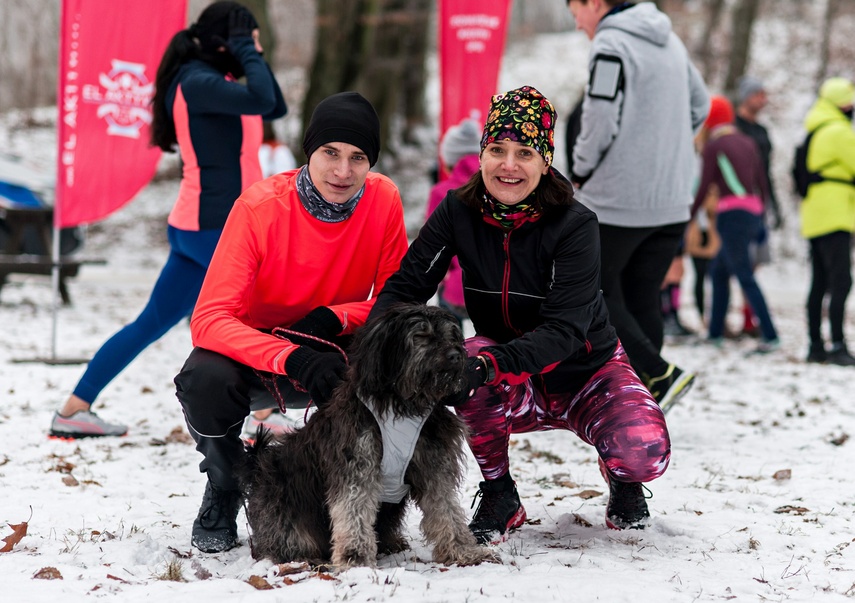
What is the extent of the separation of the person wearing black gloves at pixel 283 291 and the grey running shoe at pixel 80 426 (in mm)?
1803

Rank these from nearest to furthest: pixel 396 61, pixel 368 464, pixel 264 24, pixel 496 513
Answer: pixel 368 464, pixel 496 513, pixel 264 24, pixel 396 61

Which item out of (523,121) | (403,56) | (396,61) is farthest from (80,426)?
(403,56)

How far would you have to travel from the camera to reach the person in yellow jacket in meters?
7.73

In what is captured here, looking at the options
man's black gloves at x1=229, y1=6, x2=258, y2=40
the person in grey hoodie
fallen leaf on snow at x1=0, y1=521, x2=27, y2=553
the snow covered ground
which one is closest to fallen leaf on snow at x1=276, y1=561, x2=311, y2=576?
the snow covered ground

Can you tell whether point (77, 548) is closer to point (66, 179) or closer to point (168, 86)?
point (168, 86)

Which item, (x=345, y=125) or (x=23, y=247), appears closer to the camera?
(x=345, y=125)

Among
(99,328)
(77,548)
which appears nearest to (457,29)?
(99,328)

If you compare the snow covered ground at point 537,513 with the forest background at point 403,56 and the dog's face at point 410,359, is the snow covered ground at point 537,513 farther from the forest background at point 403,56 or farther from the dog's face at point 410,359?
the forest background at point 403,56

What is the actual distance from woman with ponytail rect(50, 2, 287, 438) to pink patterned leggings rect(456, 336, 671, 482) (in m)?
1.79

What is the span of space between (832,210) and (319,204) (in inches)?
228

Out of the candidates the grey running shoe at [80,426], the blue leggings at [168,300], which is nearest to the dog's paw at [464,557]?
the blue leggings at [168,300]

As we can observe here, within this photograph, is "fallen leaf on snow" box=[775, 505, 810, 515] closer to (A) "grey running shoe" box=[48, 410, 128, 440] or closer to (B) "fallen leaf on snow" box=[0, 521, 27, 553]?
(B) "fallen leaf on snow" box=[0, 521, 27, 553]

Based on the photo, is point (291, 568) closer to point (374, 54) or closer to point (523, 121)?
point (523, 121)

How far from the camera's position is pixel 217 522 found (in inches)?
132
